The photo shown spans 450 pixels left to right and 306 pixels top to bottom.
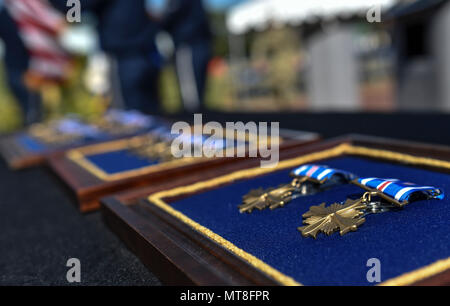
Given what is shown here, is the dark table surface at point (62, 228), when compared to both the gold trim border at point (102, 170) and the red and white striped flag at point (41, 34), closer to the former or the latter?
the gold trim border at point (102, 170)

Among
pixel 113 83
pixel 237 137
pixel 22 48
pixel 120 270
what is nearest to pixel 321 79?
pixel 113 83

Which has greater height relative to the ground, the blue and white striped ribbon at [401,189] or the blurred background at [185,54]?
the blurred background at [185,54]

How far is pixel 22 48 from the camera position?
228 inches

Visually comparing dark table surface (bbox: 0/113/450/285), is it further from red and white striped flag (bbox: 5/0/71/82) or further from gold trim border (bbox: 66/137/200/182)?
red and white striped flag (bbox: 5/0/71/82)

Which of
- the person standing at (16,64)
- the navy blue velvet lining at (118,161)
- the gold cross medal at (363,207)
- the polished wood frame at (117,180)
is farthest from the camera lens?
the person standing at (16,64)

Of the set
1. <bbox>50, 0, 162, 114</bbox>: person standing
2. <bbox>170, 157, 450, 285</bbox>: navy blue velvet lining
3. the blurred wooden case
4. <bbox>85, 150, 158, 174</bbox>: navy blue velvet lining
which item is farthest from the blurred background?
<bbox>170, 157, 450, 285</bbox>: navy blue velvet lining

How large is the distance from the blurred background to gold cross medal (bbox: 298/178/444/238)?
6.49 feet

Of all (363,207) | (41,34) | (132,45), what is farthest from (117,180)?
(41,34)

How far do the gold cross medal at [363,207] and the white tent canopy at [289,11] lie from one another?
3515 millimetres

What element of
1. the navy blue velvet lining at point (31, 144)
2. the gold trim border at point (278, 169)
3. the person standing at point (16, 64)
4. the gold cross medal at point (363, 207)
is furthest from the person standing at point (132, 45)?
the gold cross medal at point (363, 207)

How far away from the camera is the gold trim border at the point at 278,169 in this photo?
80cm

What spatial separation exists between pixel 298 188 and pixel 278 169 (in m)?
0.37

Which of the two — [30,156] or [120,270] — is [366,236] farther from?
[30,156]

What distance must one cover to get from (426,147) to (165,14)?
4.02m
